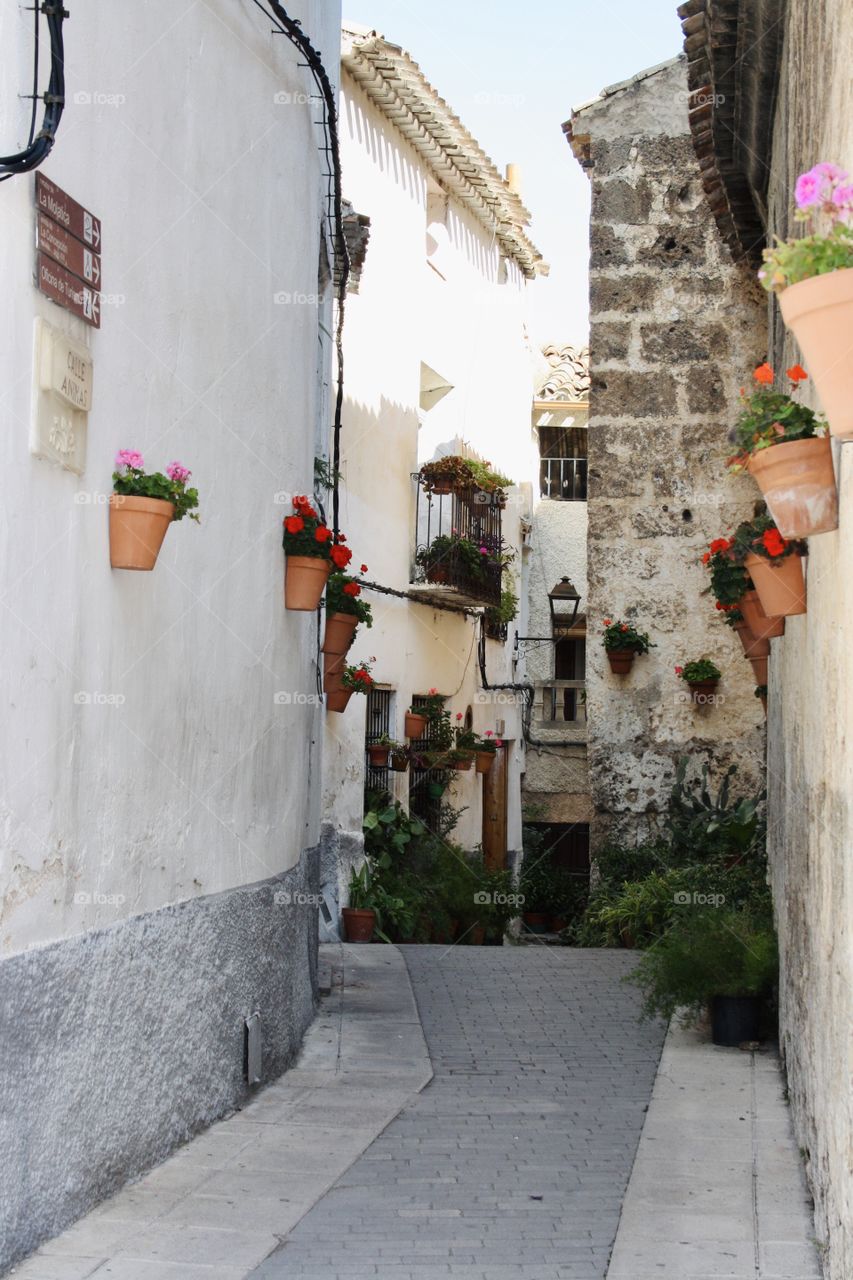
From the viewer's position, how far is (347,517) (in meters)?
15.1

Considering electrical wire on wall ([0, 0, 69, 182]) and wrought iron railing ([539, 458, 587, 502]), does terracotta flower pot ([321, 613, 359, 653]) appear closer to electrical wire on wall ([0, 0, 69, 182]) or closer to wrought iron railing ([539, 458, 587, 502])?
electrical wire on wall ([0, 0, 69, 182])

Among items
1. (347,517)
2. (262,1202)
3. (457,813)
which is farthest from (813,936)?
(457,813)

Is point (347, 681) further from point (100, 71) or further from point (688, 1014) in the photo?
point (100, 71)

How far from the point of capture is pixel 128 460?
17.7ft

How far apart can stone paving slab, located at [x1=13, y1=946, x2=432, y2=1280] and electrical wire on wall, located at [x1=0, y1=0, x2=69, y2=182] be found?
3.23 m

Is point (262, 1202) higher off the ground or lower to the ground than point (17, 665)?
lower

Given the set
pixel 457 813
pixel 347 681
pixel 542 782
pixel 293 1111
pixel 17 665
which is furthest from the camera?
pixel 542 782

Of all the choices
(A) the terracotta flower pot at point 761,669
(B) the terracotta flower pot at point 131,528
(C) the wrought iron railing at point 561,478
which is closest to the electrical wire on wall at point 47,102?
(B) the terracotta flower pot at point 131,528

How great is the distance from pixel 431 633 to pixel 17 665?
44.7 feet

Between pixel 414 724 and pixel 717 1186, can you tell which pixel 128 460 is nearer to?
pixel 717 1186

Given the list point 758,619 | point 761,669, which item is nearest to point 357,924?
point 761,669

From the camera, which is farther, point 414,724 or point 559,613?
point 559,613

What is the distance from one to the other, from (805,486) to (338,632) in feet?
21.0

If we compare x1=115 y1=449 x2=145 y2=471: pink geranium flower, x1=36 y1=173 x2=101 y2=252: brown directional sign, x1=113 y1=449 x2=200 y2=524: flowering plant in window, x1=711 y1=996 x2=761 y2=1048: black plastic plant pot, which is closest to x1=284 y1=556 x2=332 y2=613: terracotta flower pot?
x1=113 y1=449 x2=200 y2=524: flowering plant in window
